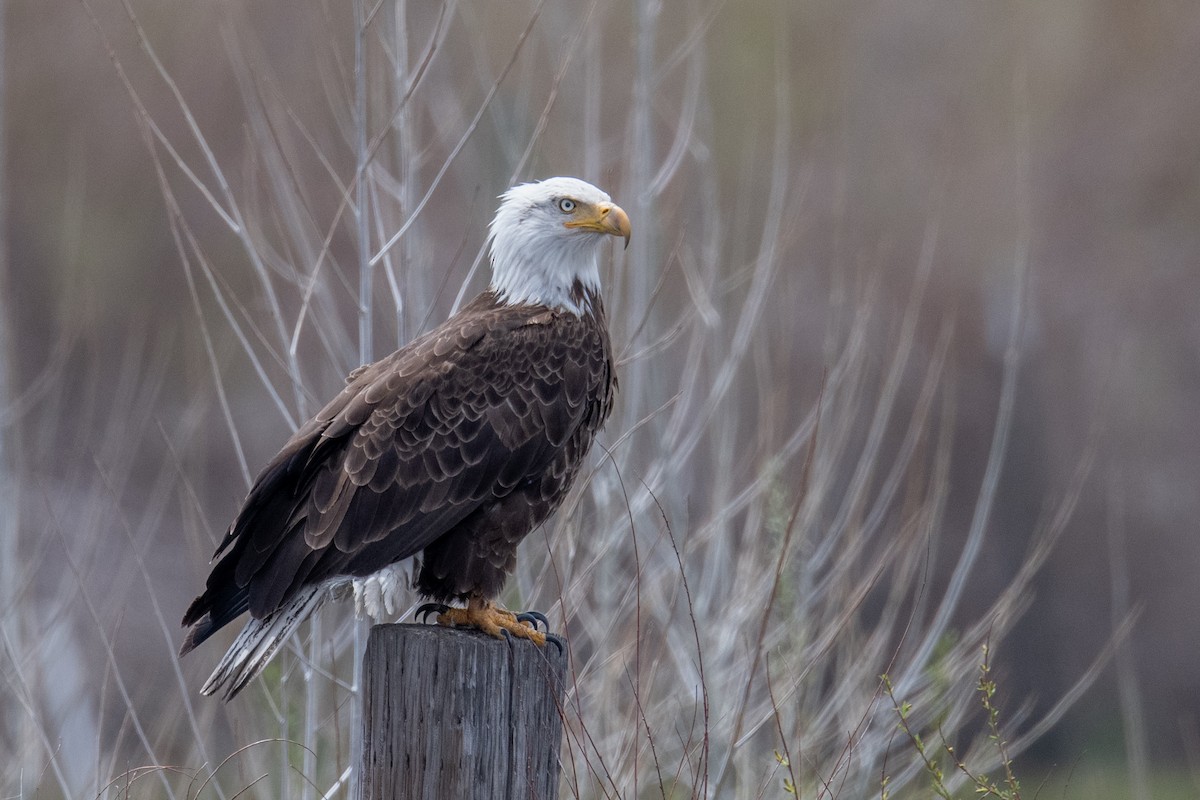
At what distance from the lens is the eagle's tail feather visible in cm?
351

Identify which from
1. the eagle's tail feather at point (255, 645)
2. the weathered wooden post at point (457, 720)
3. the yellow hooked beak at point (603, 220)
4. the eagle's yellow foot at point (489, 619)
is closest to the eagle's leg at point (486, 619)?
the eagle's yellow foot at point (489, 619)

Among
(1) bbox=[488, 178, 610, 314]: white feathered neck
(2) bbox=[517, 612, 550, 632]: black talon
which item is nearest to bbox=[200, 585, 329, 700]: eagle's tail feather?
(2) bbox=[517, 612, 550, 632]: black talon

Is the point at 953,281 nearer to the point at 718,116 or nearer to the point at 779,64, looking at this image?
the point at 718,116

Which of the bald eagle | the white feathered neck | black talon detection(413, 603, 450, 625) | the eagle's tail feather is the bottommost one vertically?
black talon detection(413, 603, 450, 625)

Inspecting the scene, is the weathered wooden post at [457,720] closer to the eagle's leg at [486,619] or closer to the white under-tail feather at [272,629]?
the white under-tail feather at [272,629]

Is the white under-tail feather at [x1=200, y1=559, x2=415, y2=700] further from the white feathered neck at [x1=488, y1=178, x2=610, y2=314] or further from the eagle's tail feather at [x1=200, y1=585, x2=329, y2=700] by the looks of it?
the white feathered neck at [x1=488, y1=178, x2=610, y2=314]

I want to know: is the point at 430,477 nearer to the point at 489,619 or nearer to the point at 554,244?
the point at 489,619

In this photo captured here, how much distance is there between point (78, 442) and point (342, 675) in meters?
1.72

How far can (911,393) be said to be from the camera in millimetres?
12453

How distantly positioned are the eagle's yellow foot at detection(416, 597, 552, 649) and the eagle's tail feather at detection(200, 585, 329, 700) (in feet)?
1.34

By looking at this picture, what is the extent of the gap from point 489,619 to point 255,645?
634 mm

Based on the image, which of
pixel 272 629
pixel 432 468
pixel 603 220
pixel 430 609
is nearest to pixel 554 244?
pixel 603 220

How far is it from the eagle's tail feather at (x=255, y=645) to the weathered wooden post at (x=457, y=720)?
28.7 inches

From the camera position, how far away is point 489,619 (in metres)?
3.83
